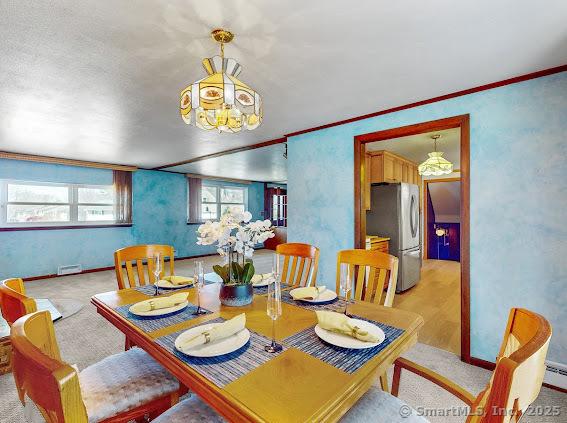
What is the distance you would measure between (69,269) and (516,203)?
7.01 metres

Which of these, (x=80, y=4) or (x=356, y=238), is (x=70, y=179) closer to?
(x=80, y=4)

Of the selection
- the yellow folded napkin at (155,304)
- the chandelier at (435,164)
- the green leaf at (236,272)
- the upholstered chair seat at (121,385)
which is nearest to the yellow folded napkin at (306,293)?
the green leaf at (236,272)

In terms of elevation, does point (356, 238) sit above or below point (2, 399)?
above

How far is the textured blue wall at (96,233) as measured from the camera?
493 cm

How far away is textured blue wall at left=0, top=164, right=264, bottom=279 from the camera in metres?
4.93

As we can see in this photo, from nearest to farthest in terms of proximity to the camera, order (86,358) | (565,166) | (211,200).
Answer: (565,166) < (86,358) < (211,200)

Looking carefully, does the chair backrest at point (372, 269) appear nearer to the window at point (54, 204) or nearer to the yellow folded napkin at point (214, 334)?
the yellow folded napkin at point (214, 334)

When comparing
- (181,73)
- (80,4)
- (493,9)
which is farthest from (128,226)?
(493,9)

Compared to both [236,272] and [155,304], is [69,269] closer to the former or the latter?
[155,304]

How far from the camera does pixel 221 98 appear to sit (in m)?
1.45

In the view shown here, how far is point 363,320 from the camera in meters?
1.25

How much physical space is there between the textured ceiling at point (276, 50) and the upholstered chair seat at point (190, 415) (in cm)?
183

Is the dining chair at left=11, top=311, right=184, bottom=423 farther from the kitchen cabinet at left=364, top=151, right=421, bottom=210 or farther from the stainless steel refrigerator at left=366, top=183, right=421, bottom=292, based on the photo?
the stainless steel refrigerator at left=366, top=183, right=421, bottom=292

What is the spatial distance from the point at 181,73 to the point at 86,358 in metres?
2.47
